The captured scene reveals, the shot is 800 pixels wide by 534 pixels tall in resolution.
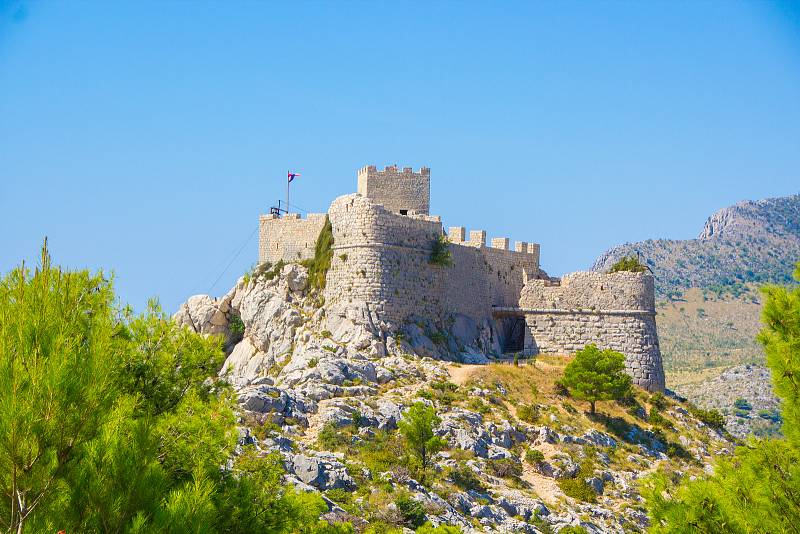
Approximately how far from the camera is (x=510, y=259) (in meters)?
50.1

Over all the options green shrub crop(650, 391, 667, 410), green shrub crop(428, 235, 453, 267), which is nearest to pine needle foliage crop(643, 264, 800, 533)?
green shrub crop(650, 391, 667, 410)

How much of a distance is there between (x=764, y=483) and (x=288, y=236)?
32331 millimetres

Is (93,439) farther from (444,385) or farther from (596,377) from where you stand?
(596,377)

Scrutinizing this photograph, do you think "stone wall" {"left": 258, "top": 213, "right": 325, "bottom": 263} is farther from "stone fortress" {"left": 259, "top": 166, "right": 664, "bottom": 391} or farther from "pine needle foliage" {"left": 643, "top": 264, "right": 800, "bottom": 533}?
"pine needle foliage" {"left": 643, "top": 264, "right": 800, "bottom": 533}

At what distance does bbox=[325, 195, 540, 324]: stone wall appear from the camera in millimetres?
42625

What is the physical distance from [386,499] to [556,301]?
20612 millimetres

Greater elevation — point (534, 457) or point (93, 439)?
point (93, 439)

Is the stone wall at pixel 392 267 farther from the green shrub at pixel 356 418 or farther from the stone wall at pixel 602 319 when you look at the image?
the green shrub at pixel 356 418

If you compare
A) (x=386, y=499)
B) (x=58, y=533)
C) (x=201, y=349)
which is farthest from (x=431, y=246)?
(x=58, y=533)

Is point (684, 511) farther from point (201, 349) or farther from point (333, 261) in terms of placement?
point (333, 261)

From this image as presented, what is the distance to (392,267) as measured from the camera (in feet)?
141

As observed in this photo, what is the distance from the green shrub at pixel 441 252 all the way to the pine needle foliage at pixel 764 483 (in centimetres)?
2564

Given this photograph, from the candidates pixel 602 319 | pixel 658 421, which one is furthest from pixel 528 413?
pixel 602 319

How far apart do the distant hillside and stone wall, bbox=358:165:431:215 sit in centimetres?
6779
